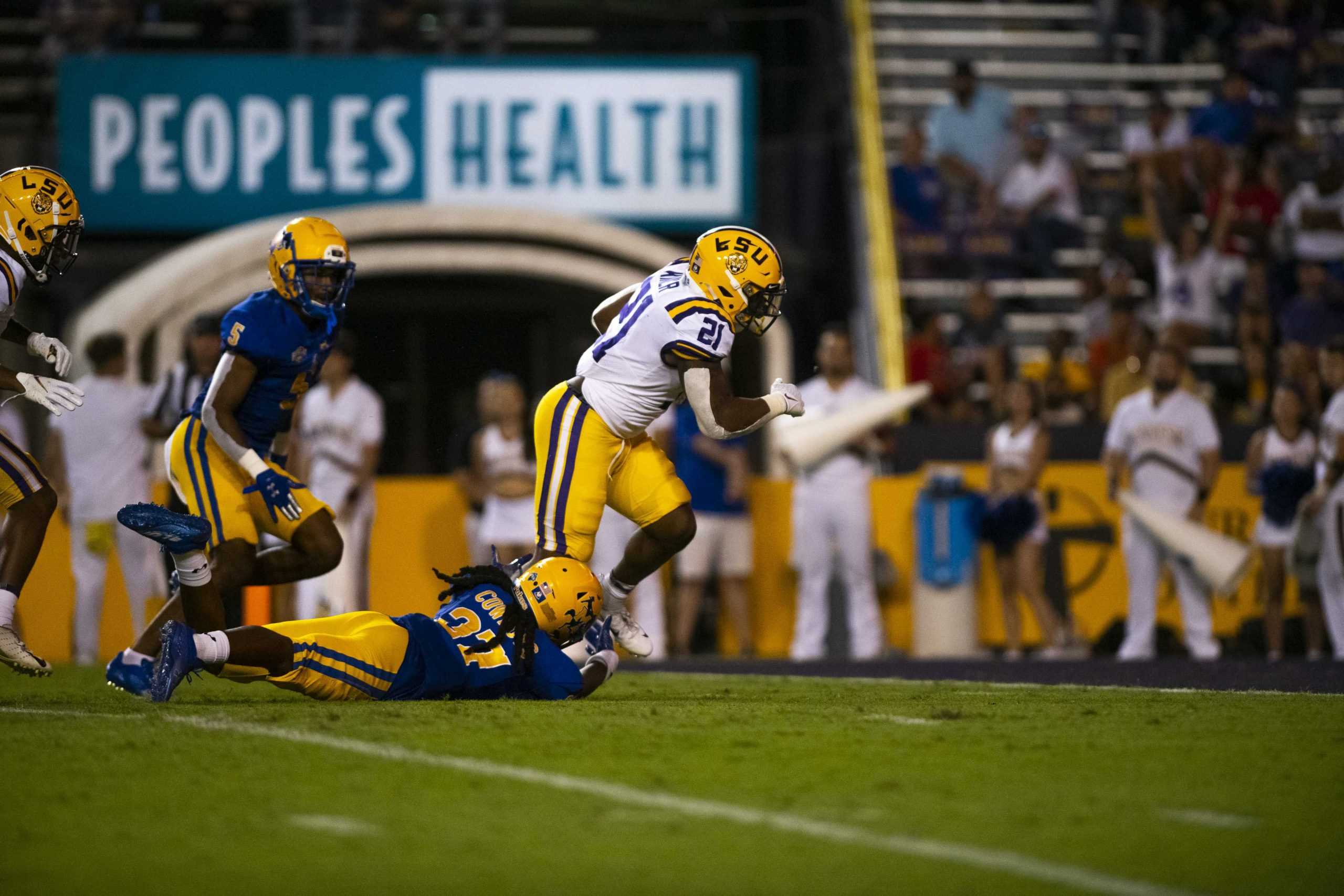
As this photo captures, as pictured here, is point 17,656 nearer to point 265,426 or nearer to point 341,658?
point 341,658

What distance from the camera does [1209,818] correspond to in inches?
183

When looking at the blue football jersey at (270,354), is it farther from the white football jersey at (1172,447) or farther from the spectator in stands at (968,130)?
the spectator in stands at (968,130)

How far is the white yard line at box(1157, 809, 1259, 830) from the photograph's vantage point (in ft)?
15.0

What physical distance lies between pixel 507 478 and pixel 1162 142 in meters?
7.55

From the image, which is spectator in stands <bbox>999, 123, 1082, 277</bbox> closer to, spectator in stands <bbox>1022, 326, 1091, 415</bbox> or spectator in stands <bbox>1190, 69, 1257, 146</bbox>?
spectator in stands <bbox>1022, 326, 1091, 415</bbox>

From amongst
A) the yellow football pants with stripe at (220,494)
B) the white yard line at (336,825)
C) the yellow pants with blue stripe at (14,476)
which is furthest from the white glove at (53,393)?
the white yard line at (336,825)

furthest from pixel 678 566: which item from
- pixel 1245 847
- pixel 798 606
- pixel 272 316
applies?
pixel 1245 847

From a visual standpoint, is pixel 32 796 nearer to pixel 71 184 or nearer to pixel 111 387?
pixel 111 387

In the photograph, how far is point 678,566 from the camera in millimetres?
12859

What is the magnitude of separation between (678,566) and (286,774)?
772 cm

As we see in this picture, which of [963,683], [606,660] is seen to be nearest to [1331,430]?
[963,683]

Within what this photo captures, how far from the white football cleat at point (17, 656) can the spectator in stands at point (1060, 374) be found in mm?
7917

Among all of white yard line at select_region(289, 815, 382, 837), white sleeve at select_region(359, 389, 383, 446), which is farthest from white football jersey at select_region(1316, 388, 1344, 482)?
white yard line at select_region(289, 815, 382, 837)

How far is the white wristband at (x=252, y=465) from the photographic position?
300 inches
